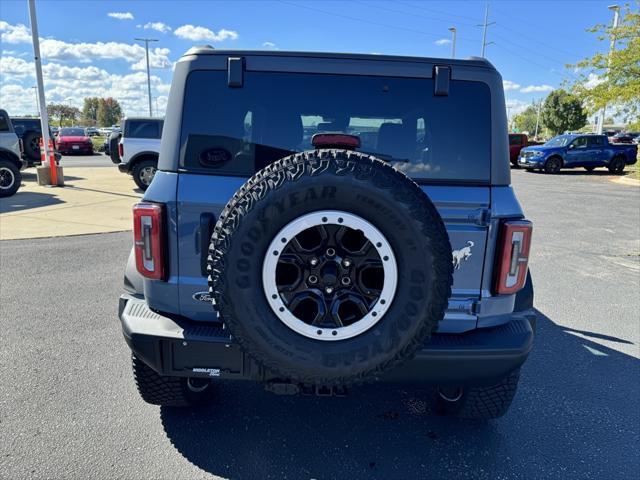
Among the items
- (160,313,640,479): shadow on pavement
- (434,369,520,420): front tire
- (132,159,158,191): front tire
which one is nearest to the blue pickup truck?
(132,159,158,191): front tire

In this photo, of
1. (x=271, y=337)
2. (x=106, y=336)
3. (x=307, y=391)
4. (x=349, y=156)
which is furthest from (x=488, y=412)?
(x=106, y=336)

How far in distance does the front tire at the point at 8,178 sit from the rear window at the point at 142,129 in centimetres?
285

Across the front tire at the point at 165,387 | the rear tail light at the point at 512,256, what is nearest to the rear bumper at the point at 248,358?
the rear tail light at the point at 512,256

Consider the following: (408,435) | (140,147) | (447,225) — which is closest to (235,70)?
(447,225)

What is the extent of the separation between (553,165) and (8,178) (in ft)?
69.0

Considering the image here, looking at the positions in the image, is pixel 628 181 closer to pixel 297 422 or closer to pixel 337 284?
pixel 297 422

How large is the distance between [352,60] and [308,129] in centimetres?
40

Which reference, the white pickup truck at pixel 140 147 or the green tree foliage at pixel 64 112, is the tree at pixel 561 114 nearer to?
the white pickup truck at pixel 140 147

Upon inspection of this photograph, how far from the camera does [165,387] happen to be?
8.72 ft

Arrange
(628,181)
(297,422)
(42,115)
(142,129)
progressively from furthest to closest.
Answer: (628,181) → (142,129) → (42,115) → (297,422)

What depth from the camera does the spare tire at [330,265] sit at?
74.4 inches

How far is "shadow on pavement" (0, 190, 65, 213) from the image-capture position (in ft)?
32.3

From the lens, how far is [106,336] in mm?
3818

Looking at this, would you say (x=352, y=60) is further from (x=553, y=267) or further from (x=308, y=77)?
(x=553, y=267)
